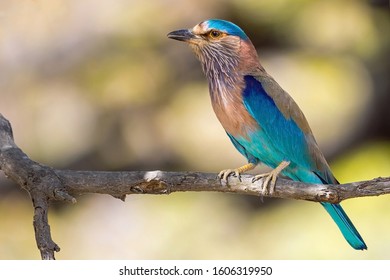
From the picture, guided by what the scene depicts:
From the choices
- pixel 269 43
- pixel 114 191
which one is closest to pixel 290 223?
pixel 269 43

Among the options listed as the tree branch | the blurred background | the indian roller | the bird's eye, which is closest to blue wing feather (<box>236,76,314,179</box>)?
the indian roller

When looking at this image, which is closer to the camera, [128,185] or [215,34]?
[128,185]

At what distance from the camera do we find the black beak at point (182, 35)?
83.5 inches

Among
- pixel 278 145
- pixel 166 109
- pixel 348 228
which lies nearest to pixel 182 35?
pixel 278 145

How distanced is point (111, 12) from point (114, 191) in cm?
166

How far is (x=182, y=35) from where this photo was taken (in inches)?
84.4

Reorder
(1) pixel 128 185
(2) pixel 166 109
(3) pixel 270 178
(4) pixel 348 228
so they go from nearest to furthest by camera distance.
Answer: (1) pixel 128 185
(3) pixel 270 178
(4) pixel 348 228
(2) pixel 166 109

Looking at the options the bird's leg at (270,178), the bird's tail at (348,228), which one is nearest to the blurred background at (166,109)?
the bird's tail at (348,228)

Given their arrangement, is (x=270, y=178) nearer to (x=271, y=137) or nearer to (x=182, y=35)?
(x=271, y=137)

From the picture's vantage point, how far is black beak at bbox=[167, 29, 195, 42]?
2121 millimetres

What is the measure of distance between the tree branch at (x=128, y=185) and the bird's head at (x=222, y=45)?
44 centimetres

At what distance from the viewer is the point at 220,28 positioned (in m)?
2.14

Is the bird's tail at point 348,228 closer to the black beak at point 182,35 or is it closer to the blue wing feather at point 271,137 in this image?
the blue wing feather at point 271,137

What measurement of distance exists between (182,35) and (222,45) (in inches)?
4.7
